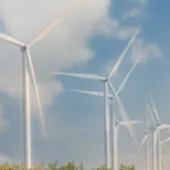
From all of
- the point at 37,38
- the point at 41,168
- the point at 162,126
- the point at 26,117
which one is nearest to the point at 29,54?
the point at 37,38

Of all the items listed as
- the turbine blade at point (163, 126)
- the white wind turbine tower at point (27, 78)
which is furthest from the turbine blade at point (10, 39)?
the turbine blade at point (163, 126)

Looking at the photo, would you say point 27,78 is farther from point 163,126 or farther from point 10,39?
point 163,126

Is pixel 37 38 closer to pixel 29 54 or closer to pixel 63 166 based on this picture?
pixel 29 54

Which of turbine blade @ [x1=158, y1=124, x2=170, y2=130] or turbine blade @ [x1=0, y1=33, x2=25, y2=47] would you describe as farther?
turbine blade @ [x1=158, y1=124, x2=170, y2=130]

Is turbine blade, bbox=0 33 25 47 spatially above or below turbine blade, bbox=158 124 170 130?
below

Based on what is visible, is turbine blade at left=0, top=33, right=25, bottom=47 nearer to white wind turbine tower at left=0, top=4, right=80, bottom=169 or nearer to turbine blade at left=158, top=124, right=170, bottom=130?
white wind turbine tower at left=0, top=4, right=80, bottom=169

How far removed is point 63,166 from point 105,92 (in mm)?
9597

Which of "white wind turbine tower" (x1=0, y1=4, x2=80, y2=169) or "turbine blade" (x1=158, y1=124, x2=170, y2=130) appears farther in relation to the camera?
"turbine blade" (x1=158, y1=124, x2=170, y2=130)

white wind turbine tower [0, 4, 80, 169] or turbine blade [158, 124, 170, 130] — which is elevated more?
turbine blade [158, 124, 170, 130]

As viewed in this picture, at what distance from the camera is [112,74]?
6644 centimetres

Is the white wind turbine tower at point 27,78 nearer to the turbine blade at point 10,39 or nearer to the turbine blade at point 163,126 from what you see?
the turbine blade at point 10,39

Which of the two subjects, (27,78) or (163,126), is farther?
(163,126)

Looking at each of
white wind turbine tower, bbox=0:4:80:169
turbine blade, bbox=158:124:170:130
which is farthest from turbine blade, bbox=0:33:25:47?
turbine blade, bbox=158:124:170:130

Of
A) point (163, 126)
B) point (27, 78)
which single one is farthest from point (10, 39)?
point (163, 126)
